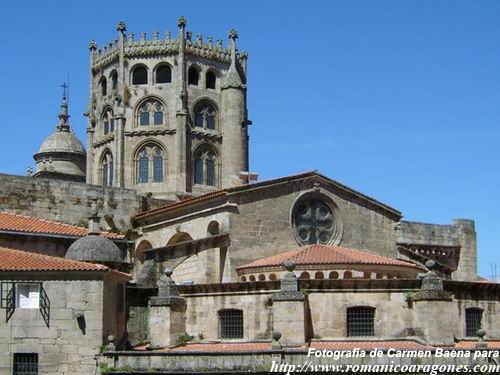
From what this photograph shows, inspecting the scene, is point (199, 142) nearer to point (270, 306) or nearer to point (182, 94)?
point (182, 94)

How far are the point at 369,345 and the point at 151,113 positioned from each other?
89.2 ft

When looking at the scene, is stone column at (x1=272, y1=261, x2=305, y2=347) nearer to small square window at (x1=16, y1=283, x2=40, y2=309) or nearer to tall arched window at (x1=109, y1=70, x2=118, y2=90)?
small square window at (x1=16, y1=283, x2=40, y2=309)

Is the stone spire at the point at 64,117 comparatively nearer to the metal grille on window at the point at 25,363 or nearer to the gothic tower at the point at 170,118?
the gothic tower at the point at 170,118

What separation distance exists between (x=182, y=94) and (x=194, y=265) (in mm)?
18866

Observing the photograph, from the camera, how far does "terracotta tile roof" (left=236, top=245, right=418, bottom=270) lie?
112 ft

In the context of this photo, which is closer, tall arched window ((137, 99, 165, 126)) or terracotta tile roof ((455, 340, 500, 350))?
terracotta tile roof ((455, 340, 500, 350))

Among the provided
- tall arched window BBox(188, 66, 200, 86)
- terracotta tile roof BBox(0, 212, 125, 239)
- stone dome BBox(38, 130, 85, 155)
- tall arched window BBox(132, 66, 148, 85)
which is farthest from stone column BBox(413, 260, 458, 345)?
stone dome BBox(38, 130, 85, 155)

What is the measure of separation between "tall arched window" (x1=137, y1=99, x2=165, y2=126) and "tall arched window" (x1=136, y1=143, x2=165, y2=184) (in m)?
1.42

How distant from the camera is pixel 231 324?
32.8 metres

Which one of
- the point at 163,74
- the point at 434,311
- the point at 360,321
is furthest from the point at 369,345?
the point at 163,74

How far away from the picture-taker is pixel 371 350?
91.2 feet

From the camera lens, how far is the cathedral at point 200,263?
28562 mm

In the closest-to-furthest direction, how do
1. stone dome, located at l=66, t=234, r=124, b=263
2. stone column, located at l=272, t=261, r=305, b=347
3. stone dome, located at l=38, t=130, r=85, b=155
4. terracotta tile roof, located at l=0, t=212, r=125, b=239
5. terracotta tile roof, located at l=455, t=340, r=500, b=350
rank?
stone column, located at l=272, t=261, r=305, b=347, terracotta tile roof, located at l=455, t=340, r=500, b=350, stone dome, located at l=66, t=234, r=124, b=263, terracotta tile roof, located at l=0, t=212, r=125, b=239, stone dome, located at l=38, t=130, r=85, b=155

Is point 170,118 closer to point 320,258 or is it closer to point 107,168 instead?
point 107,168
